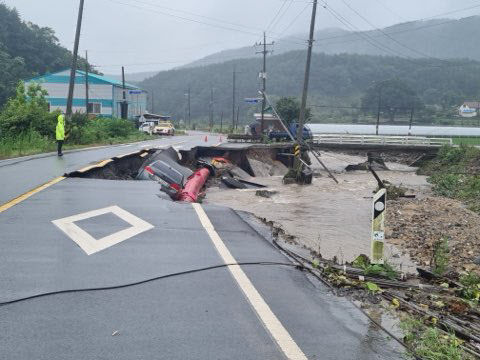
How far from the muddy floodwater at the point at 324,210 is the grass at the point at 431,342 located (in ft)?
9.69

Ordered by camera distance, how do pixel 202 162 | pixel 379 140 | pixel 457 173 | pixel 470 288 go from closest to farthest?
pixel 470 288 < pixel 202 162 < pixel 457 173 < pixel 379 140

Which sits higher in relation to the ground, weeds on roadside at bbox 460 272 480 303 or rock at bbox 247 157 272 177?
weeds on roadside at bbox 460 272 480 303

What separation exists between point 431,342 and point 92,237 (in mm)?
4648

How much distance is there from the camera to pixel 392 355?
3.83 m

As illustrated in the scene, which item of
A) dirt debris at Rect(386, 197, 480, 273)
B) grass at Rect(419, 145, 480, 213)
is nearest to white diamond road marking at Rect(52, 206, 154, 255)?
dirt debris at Rect(386, 197, 480, 273)

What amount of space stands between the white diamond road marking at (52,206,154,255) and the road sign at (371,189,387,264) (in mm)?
3281

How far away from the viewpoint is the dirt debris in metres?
11.5

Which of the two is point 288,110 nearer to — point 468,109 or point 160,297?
point 468,109

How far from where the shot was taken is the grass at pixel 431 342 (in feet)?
12.3

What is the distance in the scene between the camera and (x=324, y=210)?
20.4 metres

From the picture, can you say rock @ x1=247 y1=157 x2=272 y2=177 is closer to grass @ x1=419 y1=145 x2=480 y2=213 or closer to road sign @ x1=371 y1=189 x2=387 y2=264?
grass @ x1=419 y1=145 x2=480 y2=213

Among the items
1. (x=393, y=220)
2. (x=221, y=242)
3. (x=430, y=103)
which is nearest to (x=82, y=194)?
(x=221, y=242)

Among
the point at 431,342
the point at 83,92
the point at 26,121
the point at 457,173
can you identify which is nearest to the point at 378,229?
the point at 431,342

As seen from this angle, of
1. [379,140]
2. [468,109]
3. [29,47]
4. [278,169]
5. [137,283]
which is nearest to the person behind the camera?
[137,283]
